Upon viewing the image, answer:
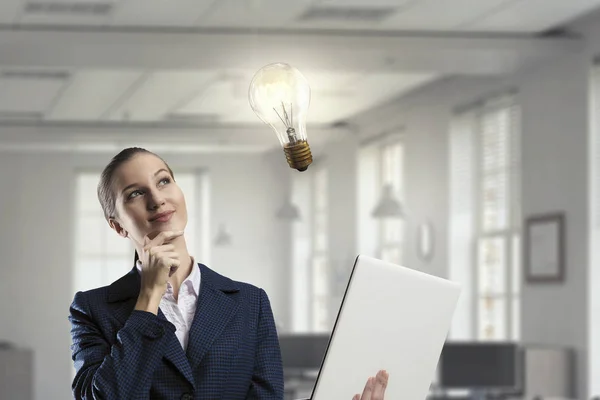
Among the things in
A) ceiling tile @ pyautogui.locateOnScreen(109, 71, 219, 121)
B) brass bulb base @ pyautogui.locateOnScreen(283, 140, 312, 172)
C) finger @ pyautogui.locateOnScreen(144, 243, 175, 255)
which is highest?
ceiling tile @ pyautogui.locateOnScreen(109, 71, 219, 121)

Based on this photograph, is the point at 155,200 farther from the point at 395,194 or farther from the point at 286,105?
the point at 395,194

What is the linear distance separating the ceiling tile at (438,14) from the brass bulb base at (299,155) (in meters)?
4.88

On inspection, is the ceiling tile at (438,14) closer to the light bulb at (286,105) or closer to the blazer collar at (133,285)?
the light bulb at (286,105)

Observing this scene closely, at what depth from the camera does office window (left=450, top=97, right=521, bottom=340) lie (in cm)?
877

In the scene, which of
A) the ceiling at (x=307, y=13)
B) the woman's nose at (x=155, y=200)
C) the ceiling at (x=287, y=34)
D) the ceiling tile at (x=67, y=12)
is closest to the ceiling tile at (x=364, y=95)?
the ceiling at (x=287, y=34)

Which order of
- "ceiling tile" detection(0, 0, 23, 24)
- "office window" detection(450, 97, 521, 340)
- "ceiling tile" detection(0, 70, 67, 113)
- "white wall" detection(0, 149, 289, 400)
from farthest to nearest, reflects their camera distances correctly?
"white wall" detection(0, 149, 289, 400)
"ceiling tile" detection(0, 70, 67, 113)
"office window" detection(450, 97, 521, 340)
"ceiling tile" detection(0, 0, 23, 24)

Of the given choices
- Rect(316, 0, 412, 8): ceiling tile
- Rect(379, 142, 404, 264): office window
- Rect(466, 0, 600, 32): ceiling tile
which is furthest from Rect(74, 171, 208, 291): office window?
Rect(316, 0, 412, 8): ceiling tile

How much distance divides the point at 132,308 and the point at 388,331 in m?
0.37

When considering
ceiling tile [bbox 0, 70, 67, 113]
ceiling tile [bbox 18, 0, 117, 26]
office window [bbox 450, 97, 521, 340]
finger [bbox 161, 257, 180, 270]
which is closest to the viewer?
finger [bbox 161, 257, 180, 270]

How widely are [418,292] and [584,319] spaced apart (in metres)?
5.99

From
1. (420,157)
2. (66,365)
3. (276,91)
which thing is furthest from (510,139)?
(66,365)

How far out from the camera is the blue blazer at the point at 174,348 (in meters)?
1.44

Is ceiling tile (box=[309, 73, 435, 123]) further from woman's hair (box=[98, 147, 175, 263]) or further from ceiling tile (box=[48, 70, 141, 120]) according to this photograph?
woman's hair (box=[98, 147, 175, 263])

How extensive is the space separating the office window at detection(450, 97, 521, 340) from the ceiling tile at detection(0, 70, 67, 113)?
3633 millimetres
